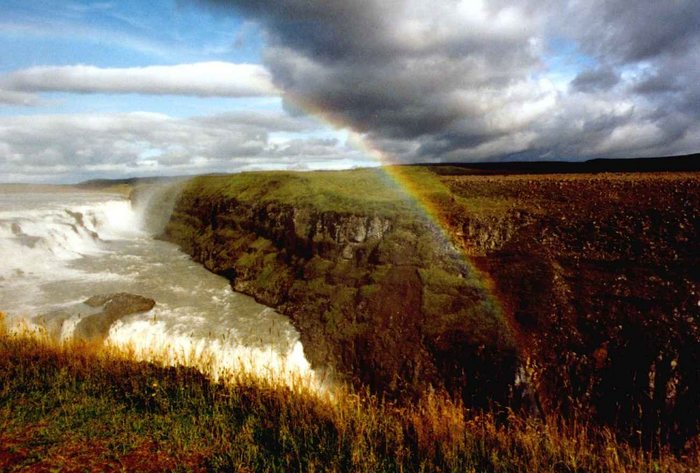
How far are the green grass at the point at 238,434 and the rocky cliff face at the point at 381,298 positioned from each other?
6400 mm

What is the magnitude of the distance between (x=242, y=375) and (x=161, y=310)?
665 inches

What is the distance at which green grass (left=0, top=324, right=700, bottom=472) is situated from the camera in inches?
251

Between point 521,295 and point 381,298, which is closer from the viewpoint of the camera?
point 521,295

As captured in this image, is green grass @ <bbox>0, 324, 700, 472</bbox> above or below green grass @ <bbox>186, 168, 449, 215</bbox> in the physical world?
below

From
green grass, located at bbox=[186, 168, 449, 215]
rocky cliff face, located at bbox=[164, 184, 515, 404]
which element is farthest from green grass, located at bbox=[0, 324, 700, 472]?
green grass, located at bbox=[186, 168, 449, 215]

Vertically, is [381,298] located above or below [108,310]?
above

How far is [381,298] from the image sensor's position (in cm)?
2123

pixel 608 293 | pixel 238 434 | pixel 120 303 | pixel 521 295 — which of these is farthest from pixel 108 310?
pixel 608 293

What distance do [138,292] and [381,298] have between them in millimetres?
15671

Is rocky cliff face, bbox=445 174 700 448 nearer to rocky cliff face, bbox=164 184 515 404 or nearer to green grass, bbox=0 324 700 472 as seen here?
rocky cliff face, bbox=164 184 515 404

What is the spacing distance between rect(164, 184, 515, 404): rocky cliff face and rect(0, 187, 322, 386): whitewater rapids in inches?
63.6

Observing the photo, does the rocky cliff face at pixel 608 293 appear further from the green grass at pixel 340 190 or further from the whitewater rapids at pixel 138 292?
the whitewater rapids at pixel 138 292

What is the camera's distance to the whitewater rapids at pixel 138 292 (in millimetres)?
19927

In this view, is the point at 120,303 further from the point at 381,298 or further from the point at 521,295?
the point at 521,295
